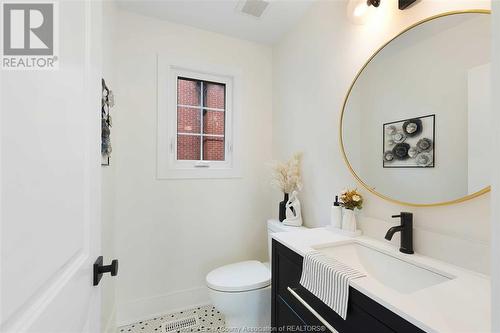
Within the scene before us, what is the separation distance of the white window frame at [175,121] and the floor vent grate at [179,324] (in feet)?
3.72

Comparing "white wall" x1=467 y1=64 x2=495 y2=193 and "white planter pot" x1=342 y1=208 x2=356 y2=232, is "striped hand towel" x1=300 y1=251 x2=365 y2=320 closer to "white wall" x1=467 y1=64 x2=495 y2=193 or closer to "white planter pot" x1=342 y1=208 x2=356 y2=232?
"white planter pot" x1=342 y1=208 x2=356 y2=232

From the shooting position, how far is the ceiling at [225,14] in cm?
168

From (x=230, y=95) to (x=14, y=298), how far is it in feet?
6.60

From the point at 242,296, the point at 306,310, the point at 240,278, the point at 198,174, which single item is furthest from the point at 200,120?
the point at 306,310

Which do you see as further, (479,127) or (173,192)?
(173,192)

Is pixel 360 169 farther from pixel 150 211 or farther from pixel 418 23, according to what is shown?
pixel 150 211

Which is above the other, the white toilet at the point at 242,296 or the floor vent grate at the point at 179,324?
the white toilet at the point at 242,296

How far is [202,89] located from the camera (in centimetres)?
211

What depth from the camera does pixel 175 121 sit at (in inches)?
77.2

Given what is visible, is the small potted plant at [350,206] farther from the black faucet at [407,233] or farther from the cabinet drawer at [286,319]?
the cabinet drawer at [286,319]

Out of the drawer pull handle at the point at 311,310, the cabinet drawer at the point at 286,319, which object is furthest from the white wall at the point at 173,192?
the drawer pull handle at the point at 311,310

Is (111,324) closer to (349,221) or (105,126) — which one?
(105,126)

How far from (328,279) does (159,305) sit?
160cm

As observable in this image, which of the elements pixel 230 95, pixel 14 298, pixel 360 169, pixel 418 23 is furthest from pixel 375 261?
pixel 230 95
